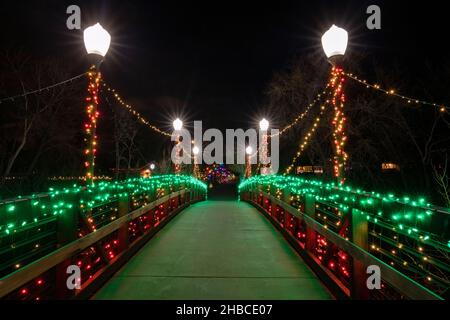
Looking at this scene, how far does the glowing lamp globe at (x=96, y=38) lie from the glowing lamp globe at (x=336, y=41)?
3.58 m

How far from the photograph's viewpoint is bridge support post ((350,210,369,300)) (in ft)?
11.6

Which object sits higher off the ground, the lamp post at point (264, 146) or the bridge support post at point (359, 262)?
the lamp post at point (264, 146)

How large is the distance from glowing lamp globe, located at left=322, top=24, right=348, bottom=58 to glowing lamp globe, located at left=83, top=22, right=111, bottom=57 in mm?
3579

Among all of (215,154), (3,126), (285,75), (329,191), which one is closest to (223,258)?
(329,191)

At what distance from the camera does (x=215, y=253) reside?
562 centimetres

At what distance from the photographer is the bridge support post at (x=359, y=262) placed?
354 cm

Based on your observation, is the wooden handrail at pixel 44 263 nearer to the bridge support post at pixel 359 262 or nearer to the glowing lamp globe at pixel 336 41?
the bridge support post at pixel 359 262

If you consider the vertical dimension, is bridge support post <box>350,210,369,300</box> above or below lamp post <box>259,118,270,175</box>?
below

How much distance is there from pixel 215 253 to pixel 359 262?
8.53 ft

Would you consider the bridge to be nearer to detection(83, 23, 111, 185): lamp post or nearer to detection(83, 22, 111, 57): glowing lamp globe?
Answer: detection(83, 23, 111, 185): lamp post

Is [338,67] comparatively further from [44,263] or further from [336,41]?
[44,263]

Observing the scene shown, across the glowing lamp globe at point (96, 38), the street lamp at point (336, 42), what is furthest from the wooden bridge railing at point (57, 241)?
the street lamp at point (336, 42)

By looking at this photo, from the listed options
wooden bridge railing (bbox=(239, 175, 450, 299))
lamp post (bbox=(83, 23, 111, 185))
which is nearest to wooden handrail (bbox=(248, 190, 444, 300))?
wooden bridge railing (bbox=(239, 175, 450, 299))
